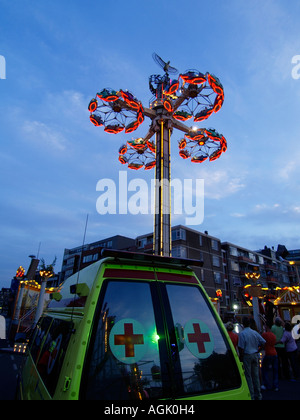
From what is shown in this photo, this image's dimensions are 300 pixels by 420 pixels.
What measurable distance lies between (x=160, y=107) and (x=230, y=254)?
37769 mm

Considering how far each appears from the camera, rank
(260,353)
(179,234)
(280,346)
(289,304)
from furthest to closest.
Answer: (179,234)
(289,304)
(280,346)
(260,353)

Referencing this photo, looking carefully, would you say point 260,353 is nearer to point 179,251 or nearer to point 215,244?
point 179,251

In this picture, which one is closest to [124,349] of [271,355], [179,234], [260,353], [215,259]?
[271,355]

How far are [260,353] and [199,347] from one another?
5.82 m

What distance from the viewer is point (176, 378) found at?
1778mm

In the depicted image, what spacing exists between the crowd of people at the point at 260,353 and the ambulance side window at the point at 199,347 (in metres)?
3.63

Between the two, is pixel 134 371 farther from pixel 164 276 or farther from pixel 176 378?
pixel 164 276

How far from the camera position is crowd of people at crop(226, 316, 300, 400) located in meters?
5.13

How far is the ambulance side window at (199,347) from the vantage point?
1.88 m

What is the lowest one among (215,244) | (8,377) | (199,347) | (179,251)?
(8,377)

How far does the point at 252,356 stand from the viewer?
510 centimetres

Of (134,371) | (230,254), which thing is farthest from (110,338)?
(230,254)

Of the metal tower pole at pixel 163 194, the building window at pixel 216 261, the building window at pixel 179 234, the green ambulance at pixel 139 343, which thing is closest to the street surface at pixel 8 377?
the green ambulance at pixel 139 343

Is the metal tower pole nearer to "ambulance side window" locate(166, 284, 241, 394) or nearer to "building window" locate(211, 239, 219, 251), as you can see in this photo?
"ambulance side window" locate(166, 284, 241, 394)
